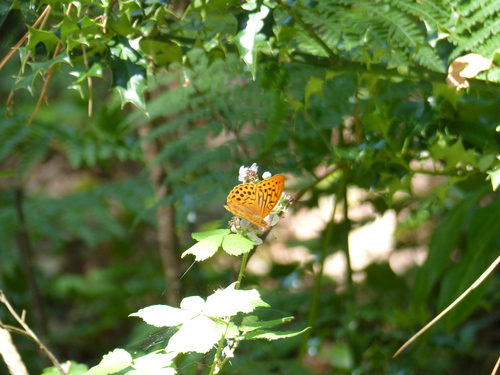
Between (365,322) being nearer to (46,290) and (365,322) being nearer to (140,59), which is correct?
(140,59)

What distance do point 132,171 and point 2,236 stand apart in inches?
82.2

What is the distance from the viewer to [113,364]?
806 millimetres

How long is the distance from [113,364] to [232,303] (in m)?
0.19

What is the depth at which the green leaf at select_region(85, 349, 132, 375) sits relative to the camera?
0.79m

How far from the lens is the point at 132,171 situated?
462 centimetres

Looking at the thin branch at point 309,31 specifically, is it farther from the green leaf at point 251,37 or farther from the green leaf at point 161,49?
the green leaf at point 161,49

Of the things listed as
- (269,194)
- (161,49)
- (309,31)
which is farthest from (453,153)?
(161,49)

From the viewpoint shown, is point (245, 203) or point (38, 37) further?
point (38, 37)

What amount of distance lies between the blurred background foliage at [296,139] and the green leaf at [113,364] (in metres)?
0.17

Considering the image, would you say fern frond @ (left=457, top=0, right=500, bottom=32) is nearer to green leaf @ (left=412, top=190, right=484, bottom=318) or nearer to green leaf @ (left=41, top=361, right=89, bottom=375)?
Result: green leaf @ (left=412, top=190, right=484, bottom=318)

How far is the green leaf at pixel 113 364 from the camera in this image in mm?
791

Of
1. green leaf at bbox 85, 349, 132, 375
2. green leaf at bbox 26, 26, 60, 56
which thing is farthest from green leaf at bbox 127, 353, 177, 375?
green leaf at bbox 26, 26, 60, 56

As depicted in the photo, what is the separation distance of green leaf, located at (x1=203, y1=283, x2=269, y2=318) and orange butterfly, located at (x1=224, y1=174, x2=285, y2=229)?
0.34ft

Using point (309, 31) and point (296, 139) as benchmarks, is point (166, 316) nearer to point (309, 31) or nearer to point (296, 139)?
point (309, 31)
